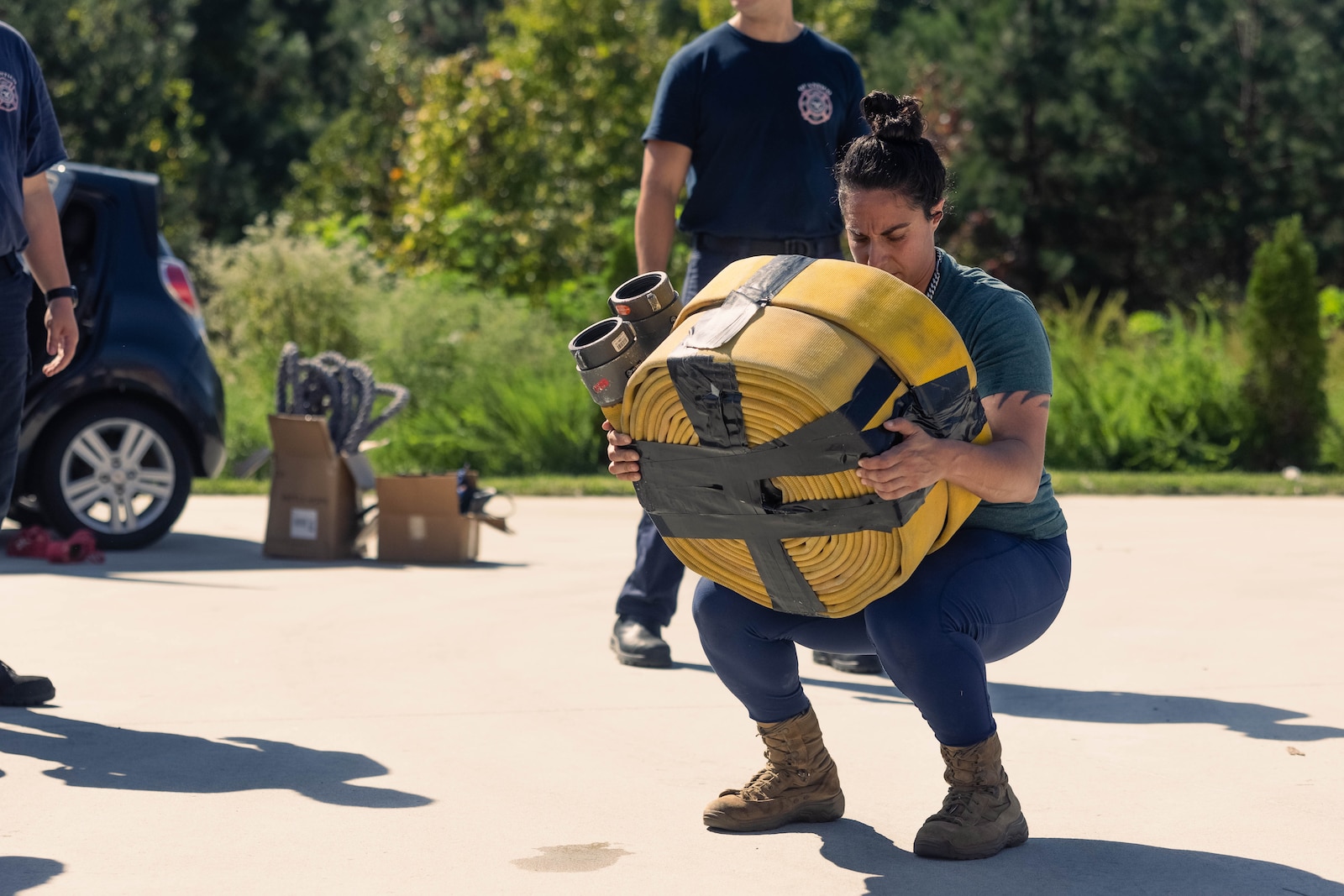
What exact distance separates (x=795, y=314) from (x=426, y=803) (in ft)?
4.51

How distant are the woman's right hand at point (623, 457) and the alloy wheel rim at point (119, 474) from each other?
493 cm

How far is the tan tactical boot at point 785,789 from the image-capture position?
311cm

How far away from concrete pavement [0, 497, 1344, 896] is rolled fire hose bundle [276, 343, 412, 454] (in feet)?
2.96

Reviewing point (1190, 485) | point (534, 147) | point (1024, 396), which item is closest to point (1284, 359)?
point (1190, 485)

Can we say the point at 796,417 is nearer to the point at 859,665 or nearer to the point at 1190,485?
the point at 859,665

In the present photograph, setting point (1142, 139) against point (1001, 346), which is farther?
point (1142, 139)

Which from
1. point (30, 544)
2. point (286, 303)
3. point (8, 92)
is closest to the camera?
point (8, 92)

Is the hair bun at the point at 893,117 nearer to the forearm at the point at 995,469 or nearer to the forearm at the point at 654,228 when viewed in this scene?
the forearm at the point at 995,469

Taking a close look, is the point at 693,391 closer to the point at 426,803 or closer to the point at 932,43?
the point at 426,803

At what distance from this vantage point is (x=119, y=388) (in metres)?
7.23

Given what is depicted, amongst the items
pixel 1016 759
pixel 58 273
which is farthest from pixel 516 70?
pixel 1016 759

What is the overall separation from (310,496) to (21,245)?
308 centimetres

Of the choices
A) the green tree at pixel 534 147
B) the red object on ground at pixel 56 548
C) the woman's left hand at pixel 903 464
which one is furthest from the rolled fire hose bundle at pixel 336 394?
the green tree at pixel 534 147

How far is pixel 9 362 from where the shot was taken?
4.14m
